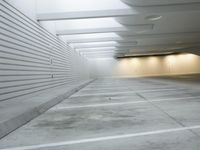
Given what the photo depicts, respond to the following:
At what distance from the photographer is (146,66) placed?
3747 cm

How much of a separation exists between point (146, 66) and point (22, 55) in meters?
31.4

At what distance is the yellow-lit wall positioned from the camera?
36.0 m

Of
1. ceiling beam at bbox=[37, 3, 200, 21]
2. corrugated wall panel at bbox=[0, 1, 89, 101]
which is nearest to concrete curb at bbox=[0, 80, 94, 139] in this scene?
corrugated wall panel at bbox=[0, 1, 89, 101]

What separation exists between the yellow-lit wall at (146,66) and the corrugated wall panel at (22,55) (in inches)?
979

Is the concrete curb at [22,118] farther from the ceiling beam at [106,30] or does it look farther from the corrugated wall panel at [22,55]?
the ceiling beam at [106,30]

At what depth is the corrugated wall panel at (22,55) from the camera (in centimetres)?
612

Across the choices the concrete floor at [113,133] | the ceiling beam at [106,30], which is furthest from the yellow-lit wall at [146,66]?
the concrete floor at [113,133]

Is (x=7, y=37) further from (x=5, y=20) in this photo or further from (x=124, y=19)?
(x=124, y=19)

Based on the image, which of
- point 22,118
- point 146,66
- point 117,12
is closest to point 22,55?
point 22,118

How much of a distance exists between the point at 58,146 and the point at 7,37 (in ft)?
13.9

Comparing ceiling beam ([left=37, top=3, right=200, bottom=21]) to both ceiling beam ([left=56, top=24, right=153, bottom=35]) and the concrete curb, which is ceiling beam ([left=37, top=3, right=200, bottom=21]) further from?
the concrete curb

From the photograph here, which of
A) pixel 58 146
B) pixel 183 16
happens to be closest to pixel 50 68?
pixel 183 16

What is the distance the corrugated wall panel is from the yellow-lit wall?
24859 millimetres

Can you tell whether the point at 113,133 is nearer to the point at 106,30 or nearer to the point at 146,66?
the point at 106,30
